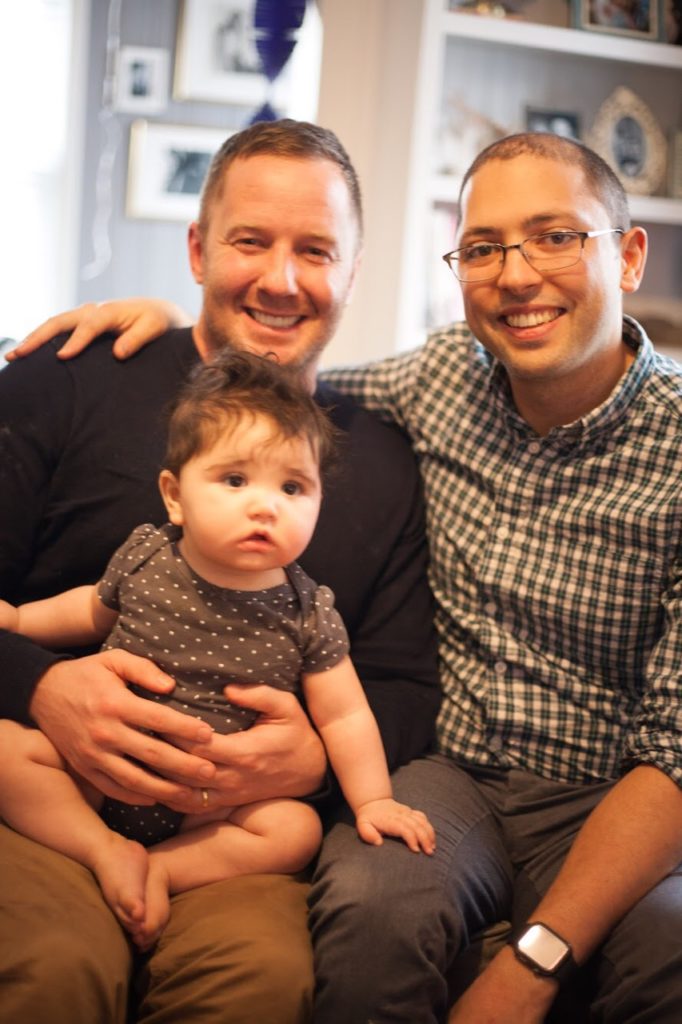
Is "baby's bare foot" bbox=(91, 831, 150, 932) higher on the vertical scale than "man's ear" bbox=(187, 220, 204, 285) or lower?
lower

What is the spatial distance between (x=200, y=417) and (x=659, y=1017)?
0.98 metres

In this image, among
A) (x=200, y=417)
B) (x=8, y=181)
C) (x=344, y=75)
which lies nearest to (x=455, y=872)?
(x=200, y=417)

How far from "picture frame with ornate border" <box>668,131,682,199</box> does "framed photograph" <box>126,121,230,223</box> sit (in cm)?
135

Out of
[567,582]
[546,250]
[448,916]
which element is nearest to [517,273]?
[546,250]

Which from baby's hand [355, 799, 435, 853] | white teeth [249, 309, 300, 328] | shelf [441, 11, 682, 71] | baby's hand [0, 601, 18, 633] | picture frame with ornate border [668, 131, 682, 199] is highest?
shelf [441, 11, 682, 71]

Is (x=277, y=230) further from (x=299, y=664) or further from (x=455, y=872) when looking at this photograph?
(x=455, y=872)

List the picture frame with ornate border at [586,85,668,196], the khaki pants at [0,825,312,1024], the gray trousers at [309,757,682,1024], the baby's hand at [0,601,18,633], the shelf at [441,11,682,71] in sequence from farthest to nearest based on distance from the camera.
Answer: the picture frame with ornate border at [586,85,668,196], the shelf at [441,11,682,71], the baby's hand at [0,601,18,633], the gray trousers at [309,757,682,1024], the khaki pants at [0,825,312,1024]

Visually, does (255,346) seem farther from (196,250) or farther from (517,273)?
(517,273)

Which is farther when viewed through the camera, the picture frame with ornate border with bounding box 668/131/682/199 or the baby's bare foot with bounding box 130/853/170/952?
the picture frame with ornate border with bounding box 668/131/682/199

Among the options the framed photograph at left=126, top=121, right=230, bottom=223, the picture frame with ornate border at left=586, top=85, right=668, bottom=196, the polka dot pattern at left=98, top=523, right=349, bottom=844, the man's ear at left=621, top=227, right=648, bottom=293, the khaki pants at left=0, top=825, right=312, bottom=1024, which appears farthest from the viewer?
the framed photograph at left=126, top=121, right=230, bottom=223

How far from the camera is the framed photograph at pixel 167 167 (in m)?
3.35

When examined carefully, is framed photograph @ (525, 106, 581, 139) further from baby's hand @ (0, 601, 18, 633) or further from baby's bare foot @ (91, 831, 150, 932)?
baby's bare foot @ (91, 831, 150, 932)

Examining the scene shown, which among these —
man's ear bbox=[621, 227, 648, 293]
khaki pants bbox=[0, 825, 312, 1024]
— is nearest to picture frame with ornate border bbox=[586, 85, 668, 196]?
man's ear bbox=[621, 227, 648, 293]

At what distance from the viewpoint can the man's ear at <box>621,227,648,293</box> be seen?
1848mm
